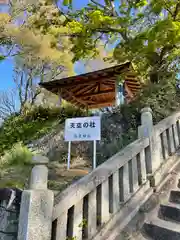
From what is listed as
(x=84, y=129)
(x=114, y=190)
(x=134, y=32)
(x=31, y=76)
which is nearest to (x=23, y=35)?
(x=31, y=76)

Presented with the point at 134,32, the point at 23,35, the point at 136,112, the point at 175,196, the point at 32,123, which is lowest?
the point at 175,196

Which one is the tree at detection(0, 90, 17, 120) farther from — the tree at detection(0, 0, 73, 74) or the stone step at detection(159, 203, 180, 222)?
the stone step at detection(159, 203, 180, 222)

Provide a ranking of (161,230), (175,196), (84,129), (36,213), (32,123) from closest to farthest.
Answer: (36,213)
(161,230)
(175,196)
(84,129)
(32,123)

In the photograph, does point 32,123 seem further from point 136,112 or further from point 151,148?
point 151,148

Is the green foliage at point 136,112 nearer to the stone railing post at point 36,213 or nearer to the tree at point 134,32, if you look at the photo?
the tree at point 134,32

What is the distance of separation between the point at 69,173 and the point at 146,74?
224 inches

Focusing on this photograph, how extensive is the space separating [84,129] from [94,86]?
6.30 metres

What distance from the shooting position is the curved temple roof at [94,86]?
355 inches

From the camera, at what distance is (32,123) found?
34.4ft

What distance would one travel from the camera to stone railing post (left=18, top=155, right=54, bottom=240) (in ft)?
6.34

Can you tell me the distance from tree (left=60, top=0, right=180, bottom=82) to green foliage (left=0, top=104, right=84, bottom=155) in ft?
9.25

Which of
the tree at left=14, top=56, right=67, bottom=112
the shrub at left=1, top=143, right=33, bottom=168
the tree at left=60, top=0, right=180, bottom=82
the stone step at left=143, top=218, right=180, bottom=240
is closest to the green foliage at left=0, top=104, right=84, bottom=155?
the shrub at left=1, top=143, right=33, bottom=168

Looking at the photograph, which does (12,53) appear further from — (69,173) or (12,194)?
(12,194)

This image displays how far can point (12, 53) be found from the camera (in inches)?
546
